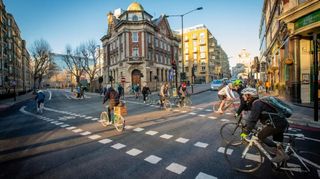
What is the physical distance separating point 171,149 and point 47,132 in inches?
215

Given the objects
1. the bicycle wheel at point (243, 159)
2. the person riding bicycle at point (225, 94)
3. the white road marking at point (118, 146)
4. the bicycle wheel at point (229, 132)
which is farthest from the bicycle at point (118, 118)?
the person riding bicycle at point (225, 94)

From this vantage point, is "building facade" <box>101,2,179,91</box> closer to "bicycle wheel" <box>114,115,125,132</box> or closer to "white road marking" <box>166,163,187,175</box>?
"bicycle wheel" <box>114,115,125,132</box>

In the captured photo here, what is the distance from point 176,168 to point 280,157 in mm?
2015

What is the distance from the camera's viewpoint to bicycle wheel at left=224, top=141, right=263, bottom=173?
386 cm

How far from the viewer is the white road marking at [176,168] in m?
3.99

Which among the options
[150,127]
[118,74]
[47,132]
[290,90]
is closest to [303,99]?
[290,90]

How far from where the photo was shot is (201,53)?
79.2 meters

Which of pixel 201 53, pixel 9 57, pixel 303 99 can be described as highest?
pixel 201 53

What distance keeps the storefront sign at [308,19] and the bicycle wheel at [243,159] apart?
10061 mm

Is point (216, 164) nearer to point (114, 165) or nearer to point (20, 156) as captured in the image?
point (114, 165)

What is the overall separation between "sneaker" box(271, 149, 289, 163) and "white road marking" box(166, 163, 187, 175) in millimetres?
1758

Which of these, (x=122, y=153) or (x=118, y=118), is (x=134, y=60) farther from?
(x=122, y=153)

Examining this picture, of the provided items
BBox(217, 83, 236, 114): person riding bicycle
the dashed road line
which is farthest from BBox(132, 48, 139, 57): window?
the dashed road line

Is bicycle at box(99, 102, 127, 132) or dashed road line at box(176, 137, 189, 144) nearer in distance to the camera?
dashed road line at box(176, 137, 189, 144)
